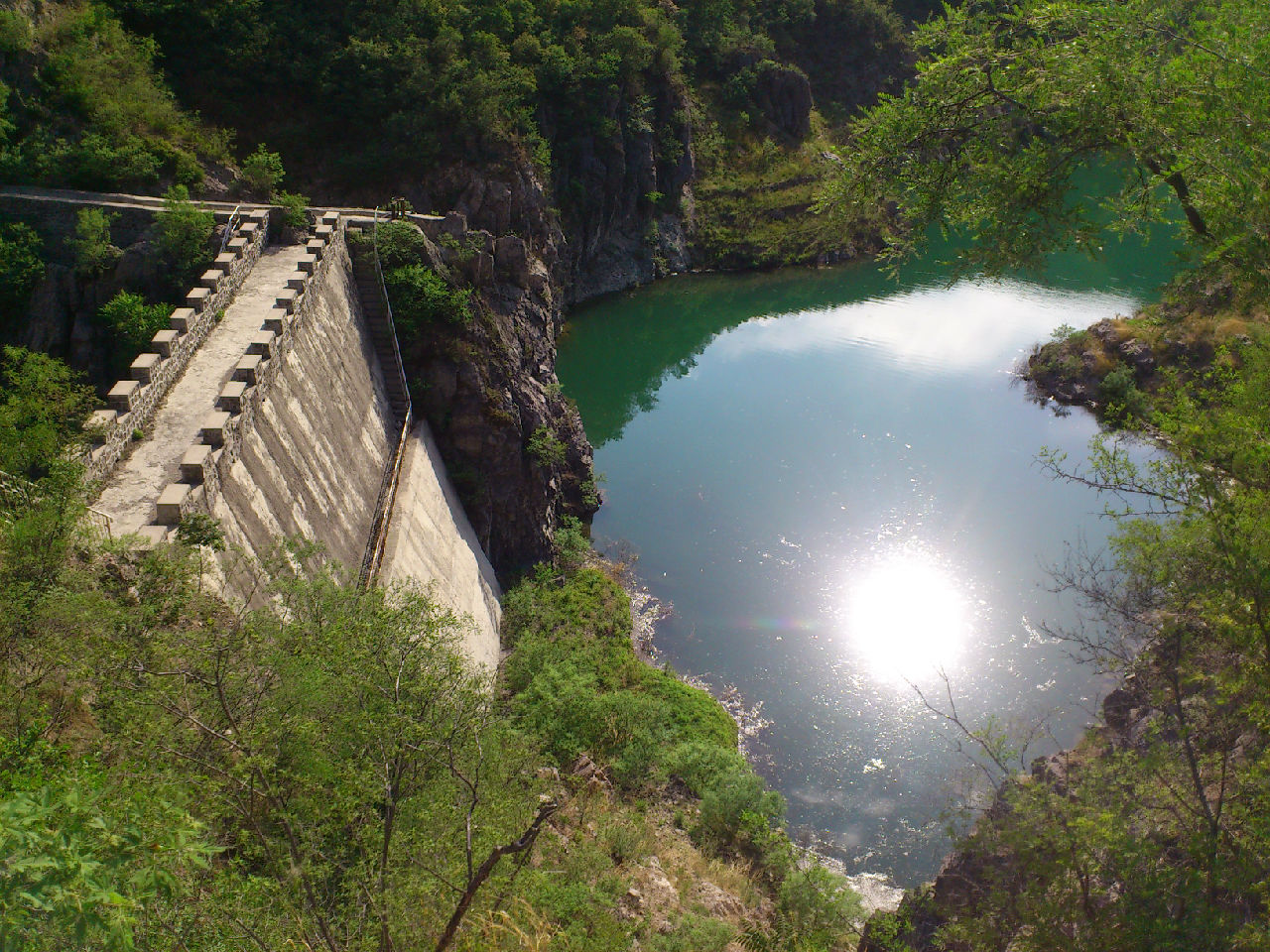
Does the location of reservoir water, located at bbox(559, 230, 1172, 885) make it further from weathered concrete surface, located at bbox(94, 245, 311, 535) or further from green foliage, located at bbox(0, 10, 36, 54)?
green foliage, located at bbox(0, 10, 36, 54)

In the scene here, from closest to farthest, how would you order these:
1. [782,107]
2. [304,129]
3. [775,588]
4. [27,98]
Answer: [27,98]
[775,588]
[304,129]
[782,107]

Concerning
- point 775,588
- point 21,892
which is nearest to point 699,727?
point 775,588

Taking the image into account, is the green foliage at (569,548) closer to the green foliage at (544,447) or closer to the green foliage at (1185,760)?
the green foliage at (544,447)

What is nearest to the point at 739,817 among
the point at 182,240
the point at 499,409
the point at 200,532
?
the point at 200,532

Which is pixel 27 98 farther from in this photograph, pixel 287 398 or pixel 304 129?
pixel 304 129

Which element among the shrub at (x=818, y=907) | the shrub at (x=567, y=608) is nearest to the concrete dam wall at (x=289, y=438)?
the shrub at (x=567, y=608)

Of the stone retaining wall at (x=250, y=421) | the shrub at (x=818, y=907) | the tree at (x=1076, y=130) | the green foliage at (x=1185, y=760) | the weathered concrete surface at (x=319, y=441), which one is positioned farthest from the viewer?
the shrub at (x=818, y=907)
